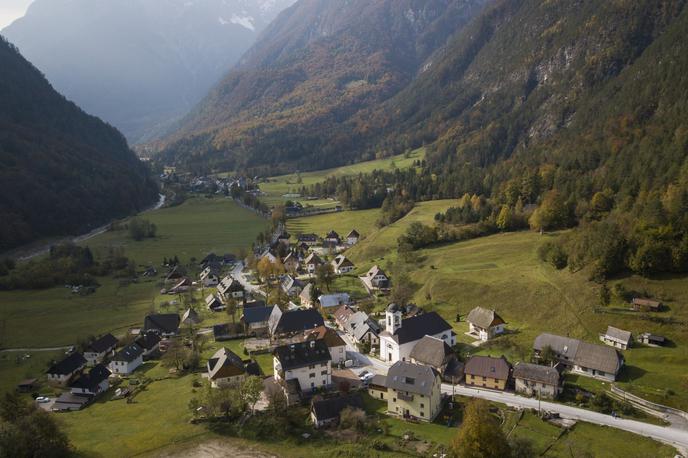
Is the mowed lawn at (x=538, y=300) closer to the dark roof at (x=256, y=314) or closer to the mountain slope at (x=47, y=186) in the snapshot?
the dark roof at (x=256, y=314)

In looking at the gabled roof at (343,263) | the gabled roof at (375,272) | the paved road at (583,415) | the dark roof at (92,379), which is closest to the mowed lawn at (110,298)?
the dark roof at (92,379)

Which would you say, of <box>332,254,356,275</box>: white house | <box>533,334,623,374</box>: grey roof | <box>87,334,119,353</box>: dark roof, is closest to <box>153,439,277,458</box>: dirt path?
<box>87,334,119,353</box>: dark roof

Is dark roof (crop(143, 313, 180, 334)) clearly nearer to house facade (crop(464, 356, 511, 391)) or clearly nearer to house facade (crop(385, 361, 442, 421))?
house facade (crop(385, 361, 442, 421))

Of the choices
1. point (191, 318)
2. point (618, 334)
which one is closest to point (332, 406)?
point (618, 334)

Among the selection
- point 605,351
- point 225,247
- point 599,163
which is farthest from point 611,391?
point 225,247

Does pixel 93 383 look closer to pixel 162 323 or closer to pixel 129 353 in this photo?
pixel 129 353

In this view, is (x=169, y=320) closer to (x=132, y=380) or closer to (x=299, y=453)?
(x=132, y=380)
